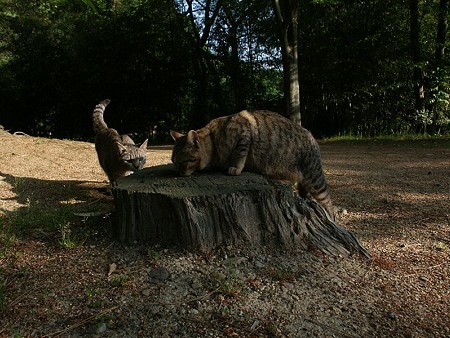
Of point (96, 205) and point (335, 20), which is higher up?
point (335, 20)

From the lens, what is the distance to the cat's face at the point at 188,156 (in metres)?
3.66

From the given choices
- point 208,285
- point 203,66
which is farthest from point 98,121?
point 203,66

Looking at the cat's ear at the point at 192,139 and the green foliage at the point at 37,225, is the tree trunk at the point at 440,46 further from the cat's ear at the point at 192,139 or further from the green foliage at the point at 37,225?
the green foliage at the point at 37,225

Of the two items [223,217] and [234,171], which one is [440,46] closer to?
[234,171]

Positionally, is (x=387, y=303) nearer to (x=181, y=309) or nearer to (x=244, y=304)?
(x=244, y=304)

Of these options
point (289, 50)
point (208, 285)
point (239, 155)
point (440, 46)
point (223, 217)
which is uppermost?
point (440, 46)

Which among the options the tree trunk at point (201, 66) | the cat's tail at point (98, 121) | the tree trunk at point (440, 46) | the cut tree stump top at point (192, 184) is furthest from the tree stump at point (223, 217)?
the tree trunk at point (201, 66)

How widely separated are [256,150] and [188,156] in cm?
63

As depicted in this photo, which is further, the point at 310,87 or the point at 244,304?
the point at 310,87

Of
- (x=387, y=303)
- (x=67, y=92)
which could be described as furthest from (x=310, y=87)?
(x=387, y=303)

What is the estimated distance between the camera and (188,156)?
12.1 feet

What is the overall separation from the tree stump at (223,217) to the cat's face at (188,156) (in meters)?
0.27

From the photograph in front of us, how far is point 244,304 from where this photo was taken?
8.61ft

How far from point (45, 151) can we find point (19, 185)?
135 inches
